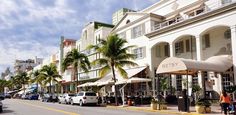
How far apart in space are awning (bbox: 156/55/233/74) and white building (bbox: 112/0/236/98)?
0.34 m

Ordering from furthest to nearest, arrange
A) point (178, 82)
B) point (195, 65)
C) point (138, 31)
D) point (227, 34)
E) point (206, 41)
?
point (138, 31)
point (178, 82)
point (206, 41)
point (227, 34)
point (195, 65)

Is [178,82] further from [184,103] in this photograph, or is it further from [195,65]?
[184,103]

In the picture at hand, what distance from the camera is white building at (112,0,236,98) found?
2755 cm

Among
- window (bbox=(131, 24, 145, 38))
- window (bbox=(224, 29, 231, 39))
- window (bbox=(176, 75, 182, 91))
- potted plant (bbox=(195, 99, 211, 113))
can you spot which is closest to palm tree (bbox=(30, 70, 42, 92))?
window (bbox=(131, 24, 145, 38))

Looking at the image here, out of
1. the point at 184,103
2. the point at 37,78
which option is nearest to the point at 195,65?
the point at 184,103

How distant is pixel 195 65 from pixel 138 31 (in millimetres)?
15944

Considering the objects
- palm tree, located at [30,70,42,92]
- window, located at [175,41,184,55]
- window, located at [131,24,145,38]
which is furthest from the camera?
palm tree, located at [30,70,42,92]

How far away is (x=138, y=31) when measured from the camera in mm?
39656

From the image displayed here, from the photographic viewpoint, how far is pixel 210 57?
2925cm

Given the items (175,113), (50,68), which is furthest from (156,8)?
(50,68)

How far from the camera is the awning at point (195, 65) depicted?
79.1ft

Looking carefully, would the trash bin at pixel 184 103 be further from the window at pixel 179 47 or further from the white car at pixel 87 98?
the white car at pixel 87 98

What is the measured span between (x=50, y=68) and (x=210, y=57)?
46863 mm

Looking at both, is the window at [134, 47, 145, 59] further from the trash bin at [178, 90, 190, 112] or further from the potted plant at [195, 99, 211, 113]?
the potted plant at [195, 99, 211, 113]
